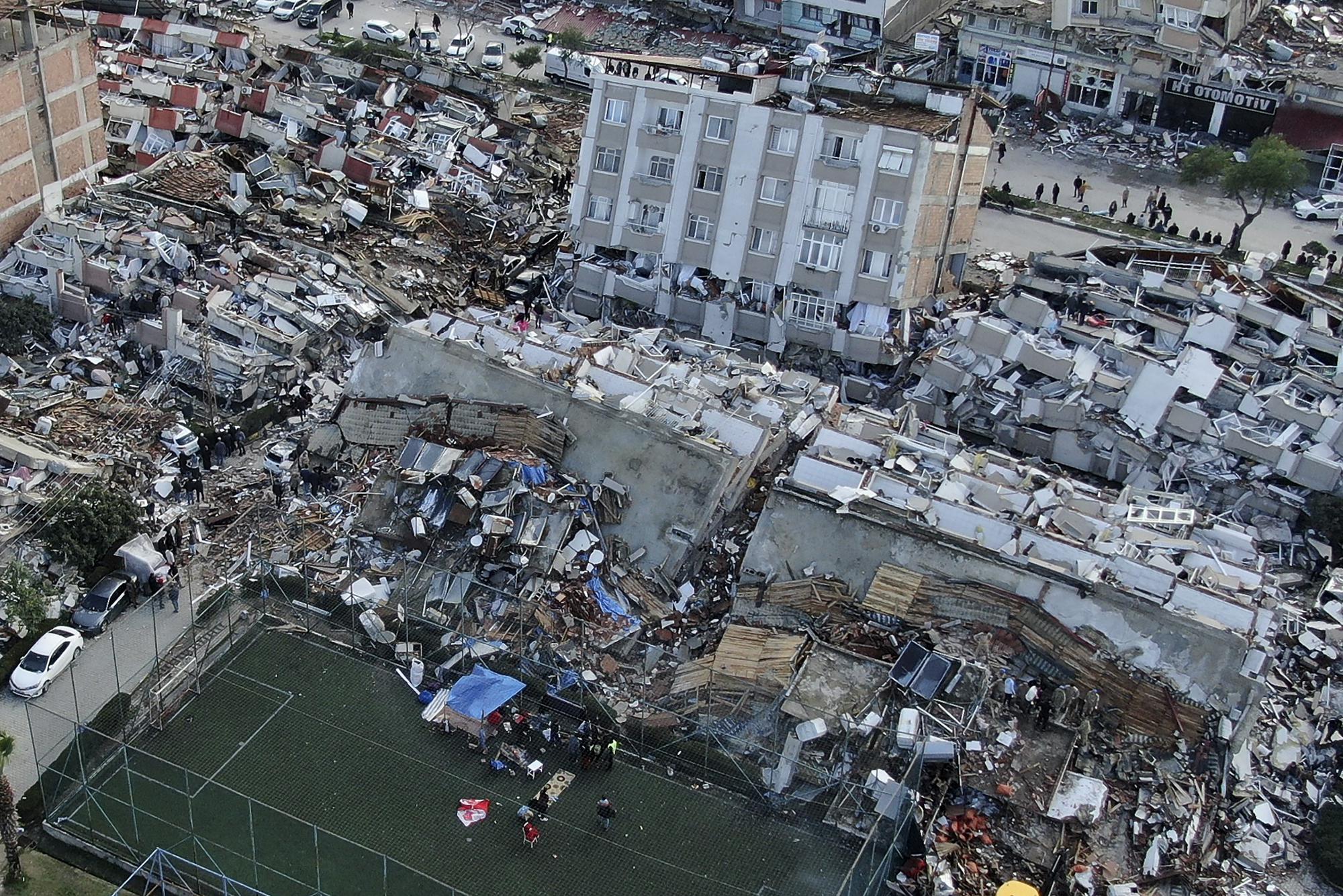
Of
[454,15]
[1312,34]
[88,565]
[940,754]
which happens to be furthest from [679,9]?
[940,754]

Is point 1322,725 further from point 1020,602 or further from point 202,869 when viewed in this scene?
point 202,869

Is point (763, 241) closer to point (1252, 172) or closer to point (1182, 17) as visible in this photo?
point (1252, 172)

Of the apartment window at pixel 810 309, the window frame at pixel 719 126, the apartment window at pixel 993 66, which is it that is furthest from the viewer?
the apartment window at pixel 993 66

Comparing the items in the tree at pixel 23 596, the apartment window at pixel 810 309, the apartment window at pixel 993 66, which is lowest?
the tree at pixel 23 596

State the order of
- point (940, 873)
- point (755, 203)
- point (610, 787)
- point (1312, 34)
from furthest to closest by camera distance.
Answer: point (1312, 34) → point (755, 203) → point (610, 787) → point (940, 873)

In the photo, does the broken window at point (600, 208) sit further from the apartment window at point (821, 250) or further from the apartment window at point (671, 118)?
the apartment window at point (821, 250)

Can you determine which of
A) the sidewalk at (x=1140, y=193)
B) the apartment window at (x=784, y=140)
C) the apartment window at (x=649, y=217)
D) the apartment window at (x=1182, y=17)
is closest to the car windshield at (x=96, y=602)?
the apartment window at (x=649, y=217)
